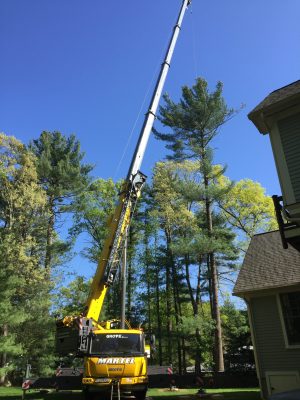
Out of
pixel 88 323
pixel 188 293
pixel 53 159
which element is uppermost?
pixel 53 159

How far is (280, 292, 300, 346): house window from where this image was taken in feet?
38.4

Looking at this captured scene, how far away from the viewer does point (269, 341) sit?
1216cm

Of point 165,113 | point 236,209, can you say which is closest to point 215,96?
point 165,113

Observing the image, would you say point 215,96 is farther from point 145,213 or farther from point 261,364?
point 261,364

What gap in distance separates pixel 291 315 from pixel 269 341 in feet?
3.60

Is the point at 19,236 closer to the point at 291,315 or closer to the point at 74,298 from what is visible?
the point at 74,298

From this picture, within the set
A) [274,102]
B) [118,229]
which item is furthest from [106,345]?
[274,102]

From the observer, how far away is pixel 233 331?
2736 cm

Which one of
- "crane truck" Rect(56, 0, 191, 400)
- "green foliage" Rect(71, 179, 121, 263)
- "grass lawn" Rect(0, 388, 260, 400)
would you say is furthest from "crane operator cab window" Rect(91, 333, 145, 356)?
"green foliage" Rect(71, 179, 121, 263)

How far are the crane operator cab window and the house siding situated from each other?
150 inches

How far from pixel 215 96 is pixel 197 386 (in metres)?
18.1

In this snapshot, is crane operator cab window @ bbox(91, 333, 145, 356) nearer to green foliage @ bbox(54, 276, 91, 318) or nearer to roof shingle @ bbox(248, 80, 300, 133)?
roof shingle @ bbox(248, 80, 300, 133)

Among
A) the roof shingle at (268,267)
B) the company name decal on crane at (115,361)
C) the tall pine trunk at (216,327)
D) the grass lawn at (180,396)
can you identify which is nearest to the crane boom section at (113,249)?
the company name decal on crane at (115,361)

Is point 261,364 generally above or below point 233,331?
below
